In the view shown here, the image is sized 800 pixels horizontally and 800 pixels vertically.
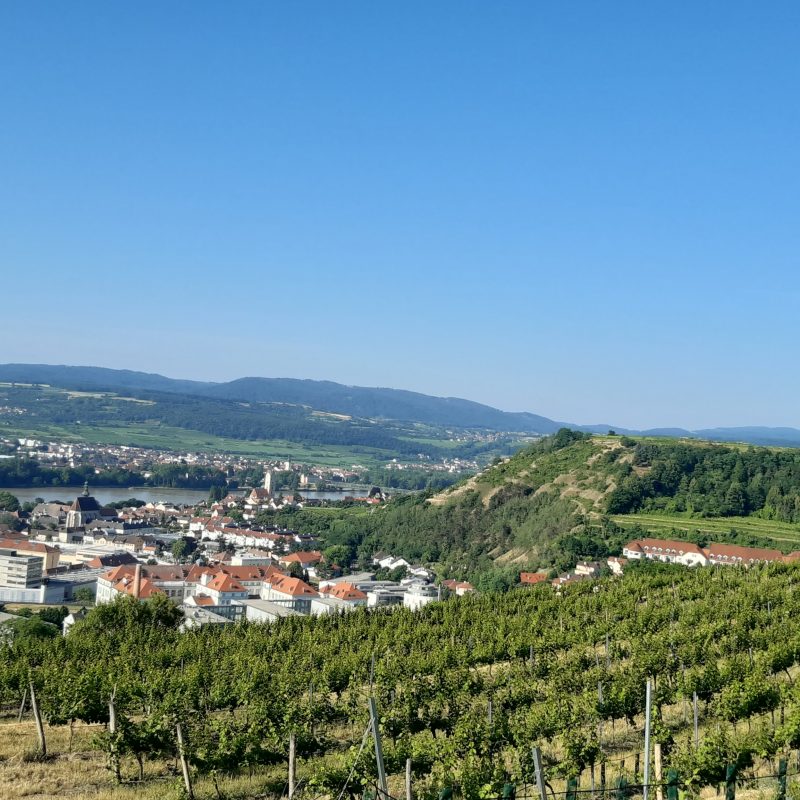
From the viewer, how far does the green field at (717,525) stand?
7106 centimetres

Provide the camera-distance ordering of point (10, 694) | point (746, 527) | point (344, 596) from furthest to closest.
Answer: point (746, 527) → point (344, 596) → point (10, 694)

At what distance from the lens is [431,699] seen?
21.2m

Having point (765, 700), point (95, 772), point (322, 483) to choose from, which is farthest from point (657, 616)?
point (322, 483)

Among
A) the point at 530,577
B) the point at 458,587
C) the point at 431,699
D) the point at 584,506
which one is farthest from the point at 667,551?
the point at 431,699

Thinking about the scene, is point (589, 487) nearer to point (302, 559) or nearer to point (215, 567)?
point (302, 559)

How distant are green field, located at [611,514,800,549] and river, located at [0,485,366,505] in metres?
87.5

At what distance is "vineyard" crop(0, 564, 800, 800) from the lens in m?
14.9

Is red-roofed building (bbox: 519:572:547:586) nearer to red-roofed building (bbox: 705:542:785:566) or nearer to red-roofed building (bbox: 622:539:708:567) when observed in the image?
red-roofed building (bbox: 622:539:708:567)

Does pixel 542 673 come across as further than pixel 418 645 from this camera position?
No

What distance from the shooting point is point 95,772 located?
1652 centimetres

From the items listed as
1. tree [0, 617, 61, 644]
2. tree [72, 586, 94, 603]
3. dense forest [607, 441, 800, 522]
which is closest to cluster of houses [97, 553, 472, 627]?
tree [72, 586, 94, 603]

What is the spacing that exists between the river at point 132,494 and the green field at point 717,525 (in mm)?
87497

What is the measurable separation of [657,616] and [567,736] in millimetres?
17059

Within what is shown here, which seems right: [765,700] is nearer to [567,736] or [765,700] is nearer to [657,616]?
[567,736]
